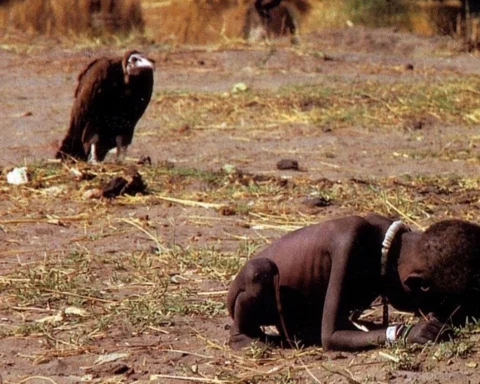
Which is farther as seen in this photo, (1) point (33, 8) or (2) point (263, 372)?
(1) point (33, 8)

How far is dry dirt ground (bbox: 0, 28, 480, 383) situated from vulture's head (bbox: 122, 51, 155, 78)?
87 centimetres

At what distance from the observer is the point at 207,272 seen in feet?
20.4

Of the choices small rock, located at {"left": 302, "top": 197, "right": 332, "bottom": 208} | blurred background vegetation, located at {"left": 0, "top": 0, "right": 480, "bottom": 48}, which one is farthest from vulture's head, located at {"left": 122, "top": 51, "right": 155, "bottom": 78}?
blurred background vegetation, located at {"left": 0, "top": 0, "right": 480, "bottom": 48}

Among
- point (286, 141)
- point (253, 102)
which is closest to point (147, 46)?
point (253, 102)

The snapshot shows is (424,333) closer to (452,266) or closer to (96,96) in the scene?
(452,266)

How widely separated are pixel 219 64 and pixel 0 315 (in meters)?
10.2

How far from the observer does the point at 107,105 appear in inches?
386

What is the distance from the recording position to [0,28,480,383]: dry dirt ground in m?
4.80

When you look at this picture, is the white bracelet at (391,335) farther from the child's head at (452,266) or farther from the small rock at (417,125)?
the small rock at (417,125)

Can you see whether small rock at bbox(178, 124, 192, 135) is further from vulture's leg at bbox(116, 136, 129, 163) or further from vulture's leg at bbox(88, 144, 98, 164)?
vulture's leg at bbox(88, 144, 98, 164)

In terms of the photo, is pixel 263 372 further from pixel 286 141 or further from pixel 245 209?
pixel 286 141

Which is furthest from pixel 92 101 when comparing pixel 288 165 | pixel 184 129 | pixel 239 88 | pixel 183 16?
pixel 183 16

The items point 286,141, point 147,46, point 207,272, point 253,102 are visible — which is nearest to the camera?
point 207,272

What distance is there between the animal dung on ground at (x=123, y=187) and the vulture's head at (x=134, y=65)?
5.13ft
